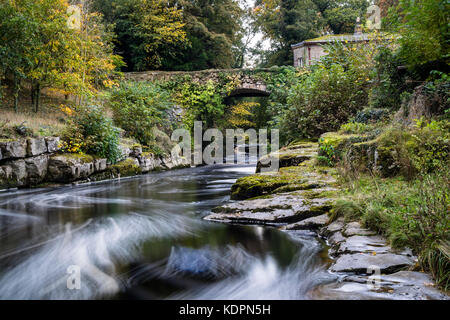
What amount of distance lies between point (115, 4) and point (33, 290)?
19.9 meters

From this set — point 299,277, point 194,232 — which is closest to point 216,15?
point 194,232

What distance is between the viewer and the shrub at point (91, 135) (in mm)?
9250

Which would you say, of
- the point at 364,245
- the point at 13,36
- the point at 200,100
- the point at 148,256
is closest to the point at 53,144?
the point at 13,36

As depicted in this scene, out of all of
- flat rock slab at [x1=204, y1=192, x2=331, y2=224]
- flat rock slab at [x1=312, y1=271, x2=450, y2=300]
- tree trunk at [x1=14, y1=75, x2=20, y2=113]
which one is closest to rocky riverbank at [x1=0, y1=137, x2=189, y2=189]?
tree trunk at [x1=14, y1=75, x2=20, y2=113]

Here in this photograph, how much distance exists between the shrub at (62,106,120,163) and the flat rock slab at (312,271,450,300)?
844cm

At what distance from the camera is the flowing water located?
2.64 meters

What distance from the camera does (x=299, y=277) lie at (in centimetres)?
280

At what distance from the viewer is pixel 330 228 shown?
370 cm

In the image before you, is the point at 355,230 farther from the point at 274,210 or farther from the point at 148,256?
the point at 148,256

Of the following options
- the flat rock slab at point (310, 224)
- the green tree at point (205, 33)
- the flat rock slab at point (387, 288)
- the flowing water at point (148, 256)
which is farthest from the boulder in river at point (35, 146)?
the green tree at point (205, 33)

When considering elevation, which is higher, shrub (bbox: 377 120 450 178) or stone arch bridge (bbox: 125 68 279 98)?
stone arch bridge (bbox: 125 68 279 98)

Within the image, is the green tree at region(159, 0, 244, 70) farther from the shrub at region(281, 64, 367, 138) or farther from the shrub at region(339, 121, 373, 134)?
the shrub at region(339, 121, 373, 134)

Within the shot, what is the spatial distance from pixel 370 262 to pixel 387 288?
385 mm
